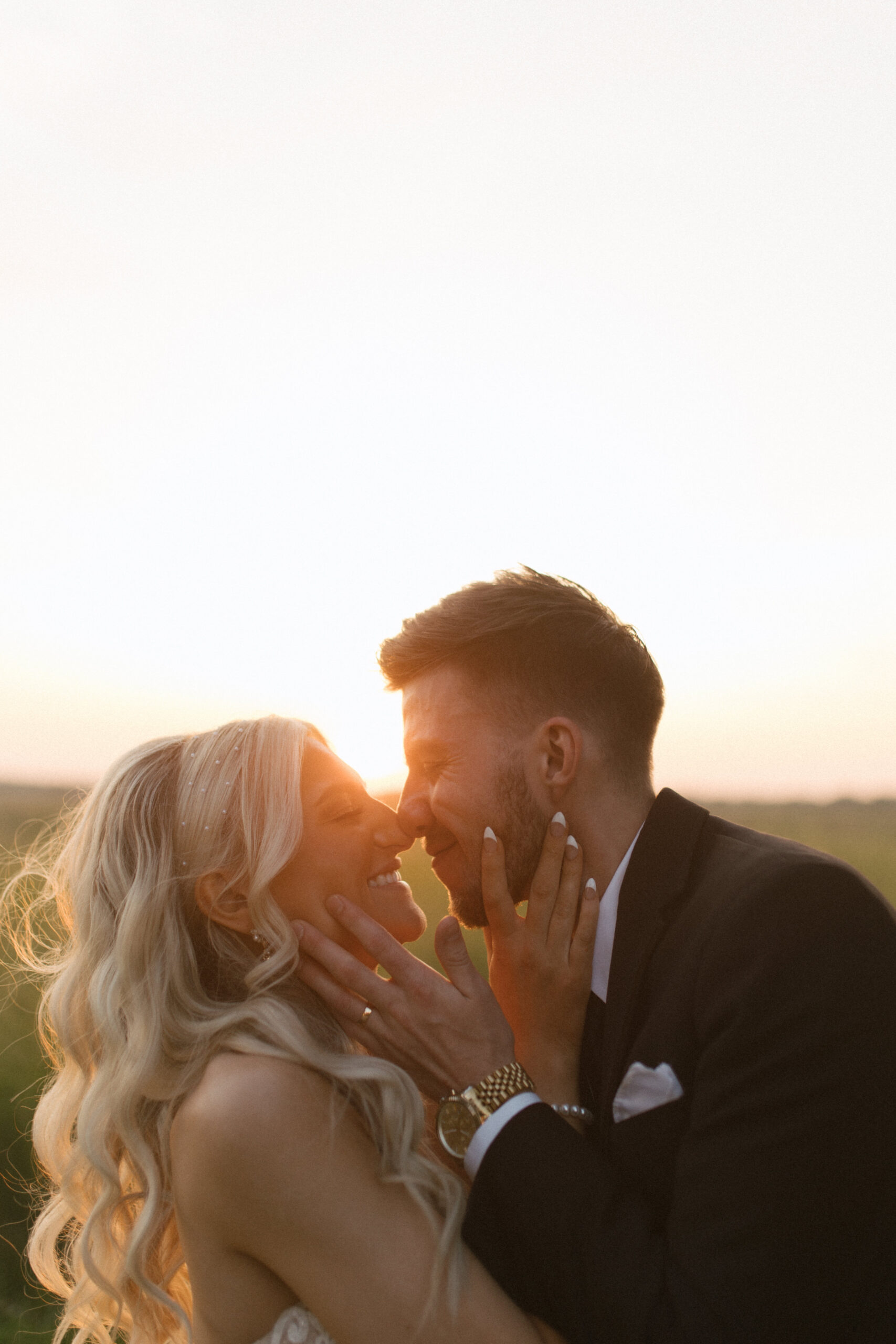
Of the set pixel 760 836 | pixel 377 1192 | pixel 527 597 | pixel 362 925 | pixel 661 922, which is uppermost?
pixel 527 597

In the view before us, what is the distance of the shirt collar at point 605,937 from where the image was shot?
340 centimetres

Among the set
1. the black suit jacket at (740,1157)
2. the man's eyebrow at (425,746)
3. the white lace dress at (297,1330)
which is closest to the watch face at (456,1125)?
the black suit jacket at (740,1157)

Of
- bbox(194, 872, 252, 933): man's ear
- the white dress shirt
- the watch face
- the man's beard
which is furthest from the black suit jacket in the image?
bbox(194, 872, 252, 933): man's ear

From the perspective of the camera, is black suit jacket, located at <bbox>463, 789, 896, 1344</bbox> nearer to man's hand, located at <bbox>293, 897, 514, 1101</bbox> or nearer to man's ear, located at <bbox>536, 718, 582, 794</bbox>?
man's hand, located at <bbox>293, 897, 514, 1101</bbox>

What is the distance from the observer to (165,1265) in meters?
3.41

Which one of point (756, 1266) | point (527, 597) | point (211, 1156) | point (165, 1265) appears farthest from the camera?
point (527, 597)

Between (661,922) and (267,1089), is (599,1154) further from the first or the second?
(267,1089)

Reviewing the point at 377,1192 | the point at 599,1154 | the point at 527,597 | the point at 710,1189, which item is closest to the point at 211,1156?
the point at 377,1192

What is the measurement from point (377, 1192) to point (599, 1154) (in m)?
Result: 0.65

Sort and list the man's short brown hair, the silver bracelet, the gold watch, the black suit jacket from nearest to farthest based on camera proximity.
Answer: the black suit jacket → the gold watch → the silver bracelet → the man's short brown hair

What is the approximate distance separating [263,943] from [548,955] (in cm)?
102

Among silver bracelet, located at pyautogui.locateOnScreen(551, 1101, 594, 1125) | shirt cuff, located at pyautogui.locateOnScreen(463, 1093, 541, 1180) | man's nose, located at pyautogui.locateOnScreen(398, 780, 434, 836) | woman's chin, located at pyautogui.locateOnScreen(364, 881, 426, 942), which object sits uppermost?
man's nose, located at pyautogui.locateOnScreen(398, 780, 434, 836)

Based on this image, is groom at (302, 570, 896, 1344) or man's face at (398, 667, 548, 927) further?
man's face at (398, 667, 548, 927)

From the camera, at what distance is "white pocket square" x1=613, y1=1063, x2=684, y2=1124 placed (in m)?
2.80
